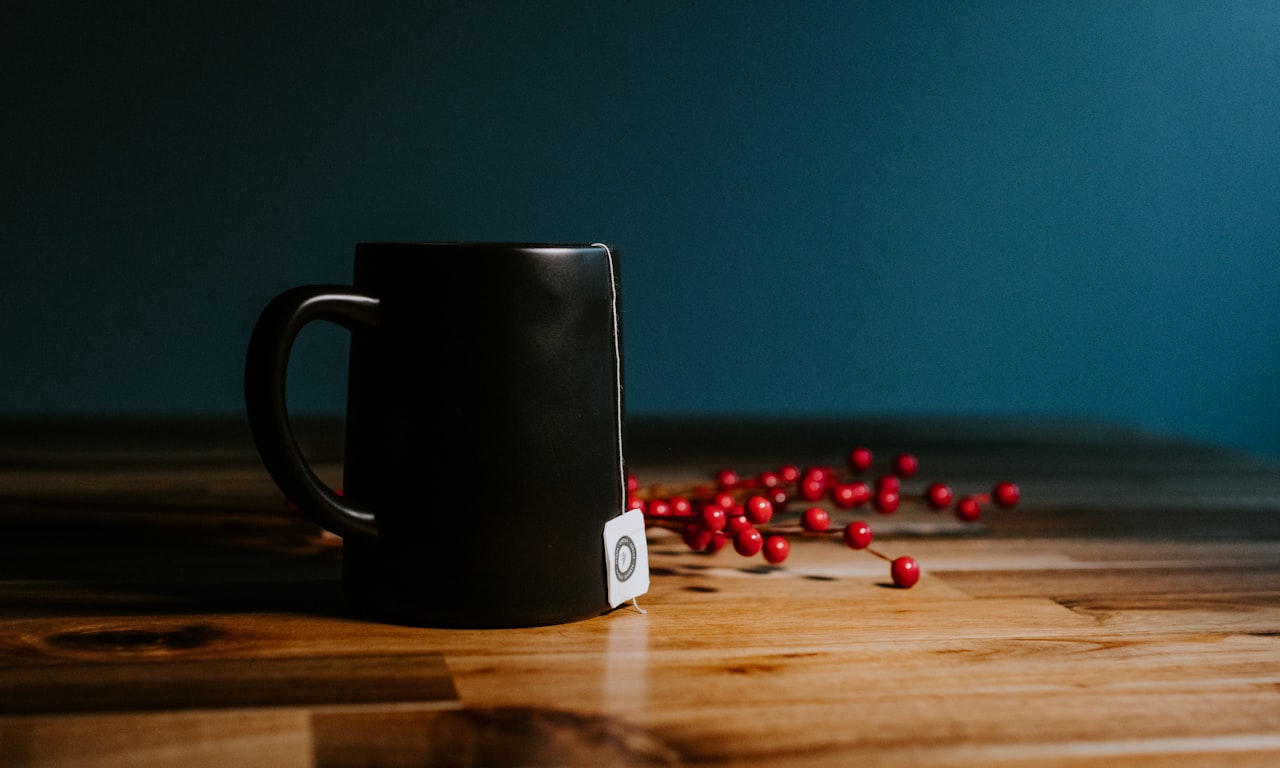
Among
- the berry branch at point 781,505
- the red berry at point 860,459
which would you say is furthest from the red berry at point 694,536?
the red berry at point 860,459

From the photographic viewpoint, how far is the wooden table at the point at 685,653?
463mm

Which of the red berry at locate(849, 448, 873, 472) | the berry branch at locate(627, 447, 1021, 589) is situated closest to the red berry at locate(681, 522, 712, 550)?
the berry branch at locate(627, 447, 1021, 589)

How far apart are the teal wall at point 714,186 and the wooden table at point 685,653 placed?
1.62 meters

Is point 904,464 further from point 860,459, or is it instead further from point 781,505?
point 781,505

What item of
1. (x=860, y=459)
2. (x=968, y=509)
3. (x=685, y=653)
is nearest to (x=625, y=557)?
(x=685, y=653)

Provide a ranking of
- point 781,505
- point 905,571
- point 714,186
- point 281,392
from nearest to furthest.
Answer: point 281,392 → point 905,571 → point 781,505 → point 714,186

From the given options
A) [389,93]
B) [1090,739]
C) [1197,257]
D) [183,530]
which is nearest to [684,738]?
[1090,739]

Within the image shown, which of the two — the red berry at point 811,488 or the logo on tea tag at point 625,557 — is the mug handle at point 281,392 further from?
the red berry at point 811,488

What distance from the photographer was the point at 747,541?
0.74 meters

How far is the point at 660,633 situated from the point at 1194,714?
0.22 m

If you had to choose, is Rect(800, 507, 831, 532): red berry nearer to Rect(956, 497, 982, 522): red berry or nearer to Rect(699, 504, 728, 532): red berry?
Rect(699, 504, 728, 532): red berry

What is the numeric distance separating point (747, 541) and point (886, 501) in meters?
0.20

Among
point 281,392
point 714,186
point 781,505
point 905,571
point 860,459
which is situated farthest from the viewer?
point 714,186

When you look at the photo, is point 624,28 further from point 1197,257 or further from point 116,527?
point 116,527
